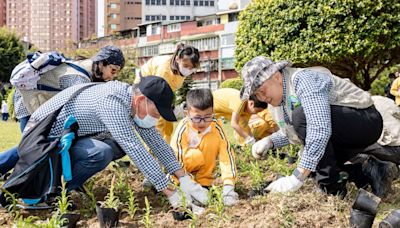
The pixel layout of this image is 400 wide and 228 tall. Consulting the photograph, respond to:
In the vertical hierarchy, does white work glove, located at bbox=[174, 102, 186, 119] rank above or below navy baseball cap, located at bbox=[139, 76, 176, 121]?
below

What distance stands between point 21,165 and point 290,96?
180 centimetres

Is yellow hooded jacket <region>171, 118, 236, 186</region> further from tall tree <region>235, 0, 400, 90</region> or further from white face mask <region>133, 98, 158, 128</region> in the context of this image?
tall tree <region>235, 0, 400, 90</region>

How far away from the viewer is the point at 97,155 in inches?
141

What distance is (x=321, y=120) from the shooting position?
344 cm

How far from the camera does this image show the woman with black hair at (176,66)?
527cm

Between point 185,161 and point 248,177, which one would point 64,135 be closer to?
point 185,161

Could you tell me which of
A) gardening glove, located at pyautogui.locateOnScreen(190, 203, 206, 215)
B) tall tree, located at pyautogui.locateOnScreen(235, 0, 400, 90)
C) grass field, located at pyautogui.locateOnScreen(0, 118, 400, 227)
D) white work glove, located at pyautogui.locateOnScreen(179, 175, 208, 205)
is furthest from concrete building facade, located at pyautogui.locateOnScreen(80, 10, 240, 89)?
gardening glove, located at pyautogui.locateOnScreen(190, 203, 206, 215)

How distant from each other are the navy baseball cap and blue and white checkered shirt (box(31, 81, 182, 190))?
168 mm

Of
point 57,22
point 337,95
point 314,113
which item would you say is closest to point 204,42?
point 337,95

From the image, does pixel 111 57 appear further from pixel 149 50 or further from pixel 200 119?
pixel 149 50

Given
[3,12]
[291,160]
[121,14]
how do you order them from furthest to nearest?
[3,12]
[121,14]
[291,160]

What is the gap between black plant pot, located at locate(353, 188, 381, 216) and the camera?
114 inches

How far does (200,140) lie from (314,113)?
44.4 inches

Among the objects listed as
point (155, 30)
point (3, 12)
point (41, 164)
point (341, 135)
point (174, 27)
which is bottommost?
Result: point (41, 164)
